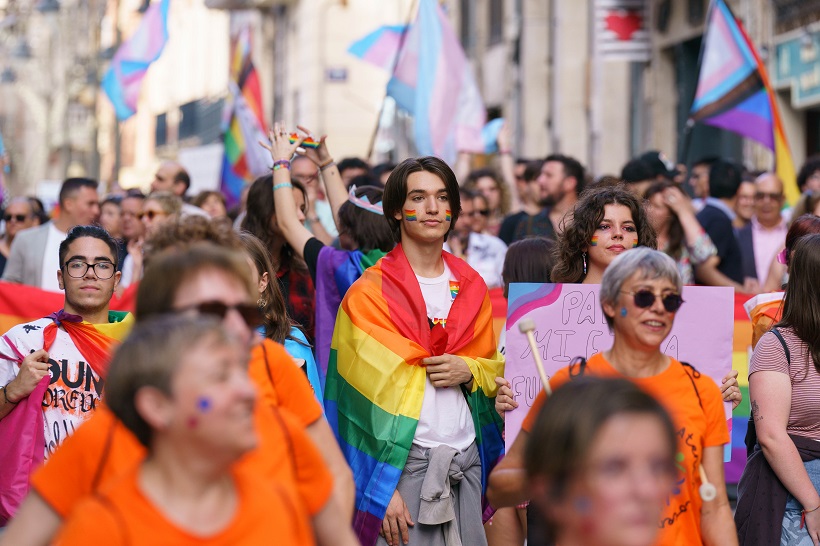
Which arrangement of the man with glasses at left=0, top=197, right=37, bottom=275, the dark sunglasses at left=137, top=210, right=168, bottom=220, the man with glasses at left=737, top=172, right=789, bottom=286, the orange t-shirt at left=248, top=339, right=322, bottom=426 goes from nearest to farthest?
the orange t-shirt at left=248, top=339, right=322, bottom=426 < the dark sunglasses at left=137, top=210, right=168, bottom=220 < the man with glasses at left=737, top=172, right=789, bottom=286 < the man with glasses at left=0, top=197, right=37, bottom=275

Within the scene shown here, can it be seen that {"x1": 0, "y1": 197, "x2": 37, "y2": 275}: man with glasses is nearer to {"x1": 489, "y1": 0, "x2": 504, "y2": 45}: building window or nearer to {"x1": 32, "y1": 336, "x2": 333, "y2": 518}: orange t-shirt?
{"x1": 32, "y1": 336, "x2": 333, "y2": 518}: orange t-shirt

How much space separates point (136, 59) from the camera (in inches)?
643

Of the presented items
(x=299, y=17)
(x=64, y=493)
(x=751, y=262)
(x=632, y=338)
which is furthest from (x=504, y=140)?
(x=299, y=17)

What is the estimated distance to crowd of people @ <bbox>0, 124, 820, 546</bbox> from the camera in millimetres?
2789

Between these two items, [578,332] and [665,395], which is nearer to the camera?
[665,395]

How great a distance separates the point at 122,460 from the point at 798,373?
2.71m

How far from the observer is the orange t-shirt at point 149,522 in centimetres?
→ 276

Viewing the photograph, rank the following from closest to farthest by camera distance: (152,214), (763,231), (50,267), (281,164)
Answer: (281,164) → (50,267) → (152,214) → (763,231)

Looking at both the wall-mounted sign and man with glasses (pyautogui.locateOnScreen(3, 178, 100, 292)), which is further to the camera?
the wall-mounted sign

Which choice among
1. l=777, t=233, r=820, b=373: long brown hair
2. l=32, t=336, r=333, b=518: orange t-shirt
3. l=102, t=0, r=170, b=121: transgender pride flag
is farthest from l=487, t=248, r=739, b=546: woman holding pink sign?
l=102, t=0, r=170, b=121: transgender pride flag

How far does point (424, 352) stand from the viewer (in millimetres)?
5363

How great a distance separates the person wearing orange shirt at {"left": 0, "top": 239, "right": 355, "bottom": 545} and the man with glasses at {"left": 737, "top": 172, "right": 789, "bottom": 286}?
7232 millimetres

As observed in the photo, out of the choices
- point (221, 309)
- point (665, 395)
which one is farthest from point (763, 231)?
point (221, 309)

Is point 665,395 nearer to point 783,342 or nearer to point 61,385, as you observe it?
point 783,342
